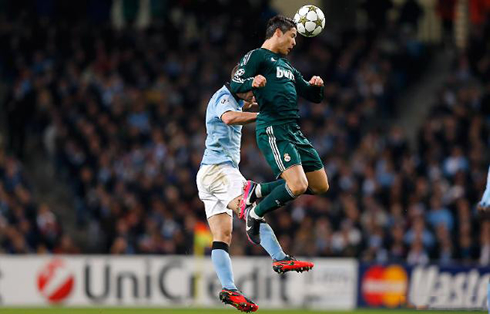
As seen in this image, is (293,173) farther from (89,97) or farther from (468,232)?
(89,97)

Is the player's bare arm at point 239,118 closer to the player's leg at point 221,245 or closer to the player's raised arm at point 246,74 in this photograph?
the player's raised arm at point 246,74

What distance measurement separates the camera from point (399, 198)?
19.6 metres

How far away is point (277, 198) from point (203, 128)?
11.0 m

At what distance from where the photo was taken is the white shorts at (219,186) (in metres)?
10.8

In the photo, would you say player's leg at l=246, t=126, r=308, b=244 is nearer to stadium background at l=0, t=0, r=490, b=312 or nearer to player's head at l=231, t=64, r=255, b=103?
player's head at l=231, t=64, r=255, b=103

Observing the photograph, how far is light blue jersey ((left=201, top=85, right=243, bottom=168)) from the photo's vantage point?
423 inches

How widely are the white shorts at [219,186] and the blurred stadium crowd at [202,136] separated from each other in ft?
27.4

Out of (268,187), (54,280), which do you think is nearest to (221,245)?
(268,187)

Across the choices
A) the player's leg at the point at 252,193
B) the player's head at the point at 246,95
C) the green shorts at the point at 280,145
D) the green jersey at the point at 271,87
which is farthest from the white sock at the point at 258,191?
the player's head at the point at 246,95

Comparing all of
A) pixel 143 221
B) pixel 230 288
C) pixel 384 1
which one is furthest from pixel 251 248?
pixel 230 288

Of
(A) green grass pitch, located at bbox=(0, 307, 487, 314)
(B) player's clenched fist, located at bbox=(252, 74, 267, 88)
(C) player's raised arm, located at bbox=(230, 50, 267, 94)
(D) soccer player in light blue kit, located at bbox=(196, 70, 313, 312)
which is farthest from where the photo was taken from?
(A) green grass pitch, located at bbox=(0, 307, 487, 314)

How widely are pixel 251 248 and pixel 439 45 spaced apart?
7.82 meters

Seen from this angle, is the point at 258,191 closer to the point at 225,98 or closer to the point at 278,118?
the point at 278,118

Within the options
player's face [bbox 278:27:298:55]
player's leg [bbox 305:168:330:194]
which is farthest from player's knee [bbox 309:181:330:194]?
player's face [bbox 278:27:298:55]
